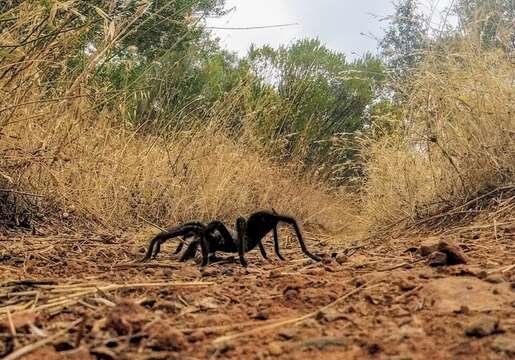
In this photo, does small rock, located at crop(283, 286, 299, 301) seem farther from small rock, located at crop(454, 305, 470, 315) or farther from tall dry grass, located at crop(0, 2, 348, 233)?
tall dry grass, located at crop(0, 2, 348, 233)

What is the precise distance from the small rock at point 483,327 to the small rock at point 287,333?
31 cm

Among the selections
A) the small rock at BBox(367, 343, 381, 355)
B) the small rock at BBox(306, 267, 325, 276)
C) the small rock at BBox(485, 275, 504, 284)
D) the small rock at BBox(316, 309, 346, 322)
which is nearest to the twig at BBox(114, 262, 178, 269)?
the small rock at BBox(306, 267, 325, 276)

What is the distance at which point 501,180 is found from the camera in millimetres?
3375

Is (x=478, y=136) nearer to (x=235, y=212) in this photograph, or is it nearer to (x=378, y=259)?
(x=378, y=259)

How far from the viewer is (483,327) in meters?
1.12

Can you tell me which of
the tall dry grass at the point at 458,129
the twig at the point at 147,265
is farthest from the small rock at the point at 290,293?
the tall dry grass at the point at 458,129

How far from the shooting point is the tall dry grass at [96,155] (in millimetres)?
3123

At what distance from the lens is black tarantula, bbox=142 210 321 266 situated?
2.16m

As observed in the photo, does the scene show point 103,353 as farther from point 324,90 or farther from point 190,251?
point 324,90

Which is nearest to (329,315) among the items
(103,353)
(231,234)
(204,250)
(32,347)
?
(103,353)

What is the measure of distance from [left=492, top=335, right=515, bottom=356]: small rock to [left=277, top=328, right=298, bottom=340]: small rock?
14.0 inches

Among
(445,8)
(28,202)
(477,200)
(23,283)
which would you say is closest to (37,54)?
(28,202)

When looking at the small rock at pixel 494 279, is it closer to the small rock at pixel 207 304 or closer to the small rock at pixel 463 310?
the small rock at pixel 463 310

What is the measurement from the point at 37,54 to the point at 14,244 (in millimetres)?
944
